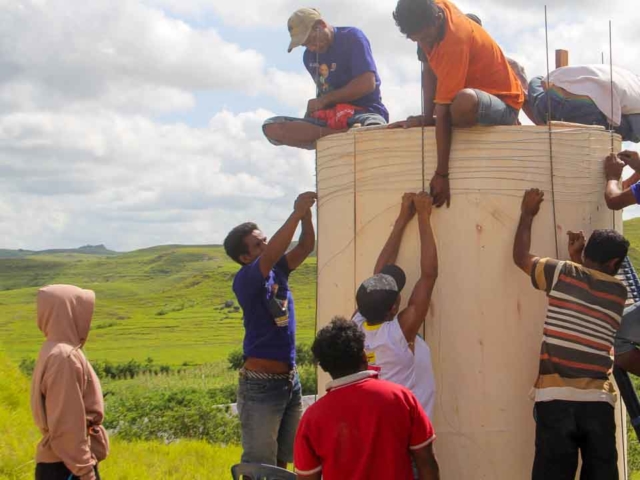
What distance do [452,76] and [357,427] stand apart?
6.74ft

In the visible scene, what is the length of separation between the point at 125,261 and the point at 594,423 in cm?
14346

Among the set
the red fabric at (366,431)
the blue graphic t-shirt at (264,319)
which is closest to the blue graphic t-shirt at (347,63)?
the blue graphic t-shirt at (264,319)

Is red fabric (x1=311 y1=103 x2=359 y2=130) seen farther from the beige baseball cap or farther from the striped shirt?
the striped shirt

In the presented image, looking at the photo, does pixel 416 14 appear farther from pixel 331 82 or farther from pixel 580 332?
pixel 580 332

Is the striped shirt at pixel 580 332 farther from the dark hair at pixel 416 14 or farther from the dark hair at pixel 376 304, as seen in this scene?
the dark hair at pixel 416 14

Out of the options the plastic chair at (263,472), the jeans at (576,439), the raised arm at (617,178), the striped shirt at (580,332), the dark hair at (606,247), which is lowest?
the plastic chair at (263,472)

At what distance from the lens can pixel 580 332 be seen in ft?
14.2

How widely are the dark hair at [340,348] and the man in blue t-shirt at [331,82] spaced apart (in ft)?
7.67

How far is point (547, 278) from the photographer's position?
14.4 ft

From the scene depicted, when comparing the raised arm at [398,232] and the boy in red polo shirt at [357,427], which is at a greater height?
the raised arm at [398,232]

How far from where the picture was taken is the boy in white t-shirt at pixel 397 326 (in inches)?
163

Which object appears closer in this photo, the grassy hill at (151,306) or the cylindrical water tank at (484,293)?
the cylindrical water tank at (484,293)

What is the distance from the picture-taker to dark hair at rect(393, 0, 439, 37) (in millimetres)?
4488

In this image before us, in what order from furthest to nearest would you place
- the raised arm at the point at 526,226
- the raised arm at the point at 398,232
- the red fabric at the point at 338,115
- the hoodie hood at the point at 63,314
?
the red fabric at the point at 338,115, the raised arm at the point at 398,232, the raised arm at the point at 526,226, the hoodie hood at the point at 63,314
